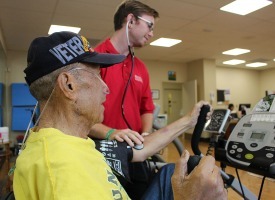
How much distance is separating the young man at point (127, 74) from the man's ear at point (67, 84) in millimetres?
706

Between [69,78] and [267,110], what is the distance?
966 millimetres

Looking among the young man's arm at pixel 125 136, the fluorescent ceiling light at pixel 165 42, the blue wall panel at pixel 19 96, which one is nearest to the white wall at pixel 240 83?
the fluorescent ceiling light at pixel 165 42

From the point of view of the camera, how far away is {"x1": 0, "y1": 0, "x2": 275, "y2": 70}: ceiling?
405cm

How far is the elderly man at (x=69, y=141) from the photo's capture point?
0.53 metres

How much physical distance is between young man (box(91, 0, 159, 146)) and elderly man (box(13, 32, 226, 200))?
0.58m

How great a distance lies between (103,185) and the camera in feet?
1.95

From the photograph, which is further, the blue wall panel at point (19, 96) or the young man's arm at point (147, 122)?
the blue wall panel at point (19, 96)

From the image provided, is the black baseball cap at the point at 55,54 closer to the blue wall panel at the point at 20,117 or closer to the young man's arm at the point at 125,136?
the young man's arm at the point at 125,136

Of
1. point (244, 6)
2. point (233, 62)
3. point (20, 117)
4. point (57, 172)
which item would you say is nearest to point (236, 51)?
point (233, 62)

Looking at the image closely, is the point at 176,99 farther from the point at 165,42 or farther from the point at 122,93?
the point at 122,93

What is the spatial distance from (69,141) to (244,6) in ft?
14.5

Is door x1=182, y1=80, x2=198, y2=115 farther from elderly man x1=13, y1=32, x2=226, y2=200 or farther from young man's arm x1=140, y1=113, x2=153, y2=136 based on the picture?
elderly man x1=13, y1=32, x2=226, y2=200

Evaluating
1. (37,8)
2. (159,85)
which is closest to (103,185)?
(37,8)

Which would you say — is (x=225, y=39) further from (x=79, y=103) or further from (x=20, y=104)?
(x=79, y=103)
